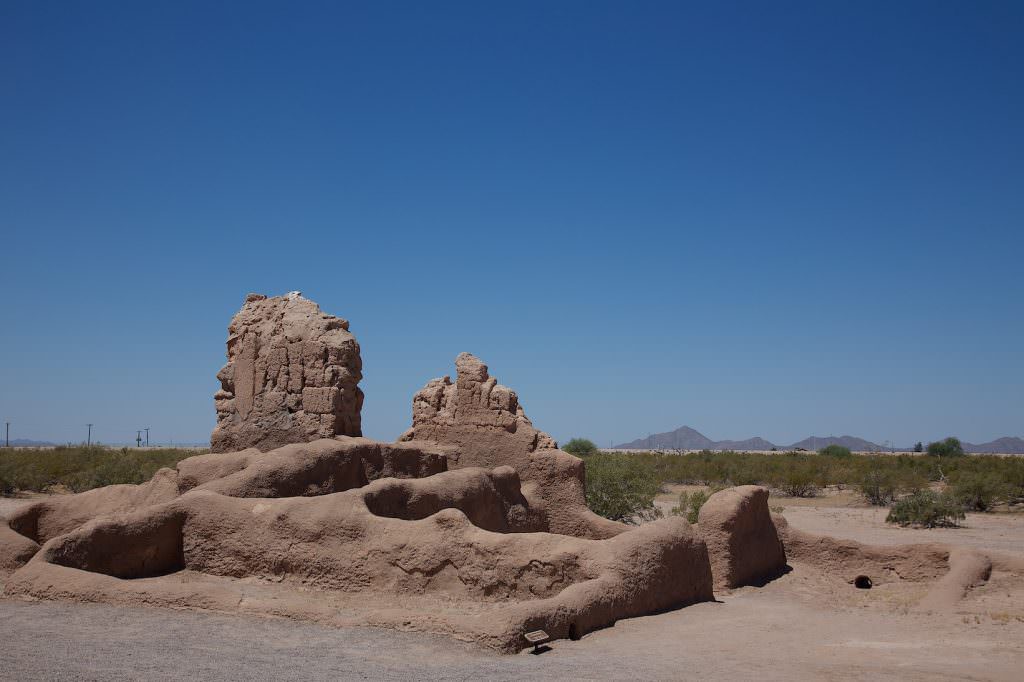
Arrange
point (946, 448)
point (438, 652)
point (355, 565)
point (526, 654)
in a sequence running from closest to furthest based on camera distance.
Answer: point (438, 652), point (526, 654), point (355, 565), point (946, 448)

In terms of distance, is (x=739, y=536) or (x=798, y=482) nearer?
(x=739, y=536)

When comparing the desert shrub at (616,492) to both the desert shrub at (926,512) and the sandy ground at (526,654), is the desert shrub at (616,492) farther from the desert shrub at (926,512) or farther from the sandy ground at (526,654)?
the sandy ground at (526,654)

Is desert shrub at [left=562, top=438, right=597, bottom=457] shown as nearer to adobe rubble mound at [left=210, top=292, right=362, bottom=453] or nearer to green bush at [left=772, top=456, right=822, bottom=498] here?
green bush at [left=772, top=456, right=822, bottom=498]

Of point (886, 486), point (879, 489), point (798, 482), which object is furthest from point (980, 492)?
point (798, 482)

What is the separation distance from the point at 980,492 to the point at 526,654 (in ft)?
84.8

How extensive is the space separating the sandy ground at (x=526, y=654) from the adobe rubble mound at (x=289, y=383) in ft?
13.8

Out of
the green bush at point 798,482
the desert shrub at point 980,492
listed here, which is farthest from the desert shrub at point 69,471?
the desert shrub at point 980,492

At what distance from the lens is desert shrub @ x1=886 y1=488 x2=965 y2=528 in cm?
2409

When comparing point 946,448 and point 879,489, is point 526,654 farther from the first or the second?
point 946,448

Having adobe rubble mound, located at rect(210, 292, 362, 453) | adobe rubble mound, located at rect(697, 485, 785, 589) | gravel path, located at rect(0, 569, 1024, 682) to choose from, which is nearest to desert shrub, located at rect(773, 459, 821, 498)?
adobe rubble mound, located at rect(697, 485, 785, 589)

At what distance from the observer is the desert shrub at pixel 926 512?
24094 millimetres

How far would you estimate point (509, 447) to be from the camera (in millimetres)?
13867

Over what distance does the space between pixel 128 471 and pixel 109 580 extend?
938 inches

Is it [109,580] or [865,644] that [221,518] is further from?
[865,644]
